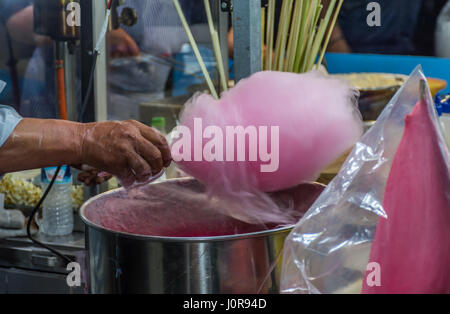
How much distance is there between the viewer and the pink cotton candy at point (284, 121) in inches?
29.7

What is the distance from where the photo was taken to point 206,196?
0.94 metres

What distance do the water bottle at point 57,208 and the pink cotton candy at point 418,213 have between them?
116 cm

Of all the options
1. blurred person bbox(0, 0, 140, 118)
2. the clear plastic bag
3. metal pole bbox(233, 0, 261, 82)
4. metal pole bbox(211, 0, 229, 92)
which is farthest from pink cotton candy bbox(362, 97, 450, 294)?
blurred person bbox(0, 0, 140, 118)

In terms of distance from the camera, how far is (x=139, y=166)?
80cm

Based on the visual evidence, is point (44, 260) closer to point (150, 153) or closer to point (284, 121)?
point (150, 153)

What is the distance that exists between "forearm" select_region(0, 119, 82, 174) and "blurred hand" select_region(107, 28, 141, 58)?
0.99m

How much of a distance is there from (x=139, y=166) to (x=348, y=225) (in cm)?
31

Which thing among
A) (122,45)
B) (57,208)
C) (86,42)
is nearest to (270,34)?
(86,42)

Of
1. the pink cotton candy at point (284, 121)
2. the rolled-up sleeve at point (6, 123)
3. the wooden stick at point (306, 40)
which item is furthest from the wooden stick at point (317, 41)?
the rolled-up sleeve at point (6, 123)

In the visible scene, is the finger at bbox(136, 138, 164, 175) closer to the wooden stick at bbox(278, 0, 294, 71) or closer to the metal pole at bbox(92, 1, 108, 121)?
the wooden stick at bbox(278, 0, 294, 71)
